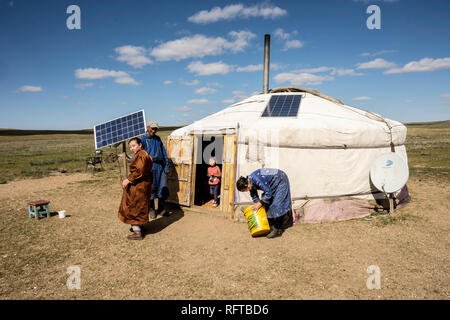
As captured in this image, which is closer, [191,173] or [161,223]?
[161,223]

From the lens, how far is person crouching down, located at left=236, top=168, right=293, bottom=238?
499 centimetres

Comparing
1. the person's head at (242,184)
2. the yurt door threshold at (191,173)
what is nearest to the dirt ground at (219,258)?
the yurt door threshold at (191,173)

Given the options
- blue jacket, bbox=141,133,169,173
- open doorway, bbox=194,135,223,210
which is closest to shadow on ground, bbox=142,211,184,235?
open doorway, bbox=194,135,223,210

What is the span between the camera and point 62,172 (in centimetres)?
1447

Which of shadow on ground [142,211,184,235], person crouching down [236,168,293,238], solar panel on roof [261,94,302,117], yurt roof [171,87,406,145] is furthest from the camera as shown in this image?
solar panel on roof [261,94,302,117]

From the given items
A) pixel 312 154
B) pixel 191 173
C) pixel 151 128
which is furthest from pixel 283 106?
pixel 151 128

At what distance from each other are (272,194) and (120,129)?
4.20 metres

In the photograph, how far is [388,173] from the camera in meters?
6.27

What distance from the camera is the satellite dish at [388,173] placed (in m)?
6.27

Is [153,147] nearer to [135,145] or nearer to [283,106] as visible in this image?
[135,145]

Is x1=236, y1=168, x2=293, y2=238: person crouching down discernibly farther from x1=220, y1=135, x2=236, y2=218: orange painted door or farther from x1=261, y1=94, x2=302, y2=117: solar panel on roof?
x1=261, y1=94, x2=302, y2=117: solar panel on roof

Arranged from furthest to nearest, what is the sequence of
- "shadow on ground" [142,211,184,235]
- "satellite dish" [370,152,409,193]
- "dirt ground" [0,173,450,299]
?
"satellite dish" [370,152,409,193]
"shadow on ground" [142,211,184,235]
"dirt ground" [0,173,450,299]

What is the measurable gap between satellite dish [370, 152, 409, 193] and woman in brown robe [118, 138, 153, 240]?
5263mm
